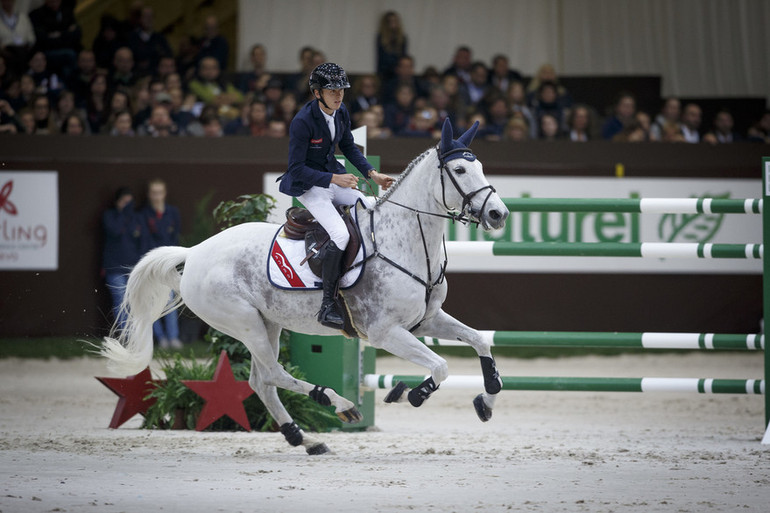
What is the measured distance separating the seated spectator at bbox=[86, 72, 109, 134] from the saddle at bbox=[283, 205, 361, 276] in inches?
293

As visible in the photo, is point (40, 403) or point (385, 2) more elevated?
point (385, 2)

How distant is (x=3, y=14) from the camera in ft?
45.3

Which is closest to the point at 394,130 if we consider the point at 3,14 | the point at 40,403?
the point at 3,14

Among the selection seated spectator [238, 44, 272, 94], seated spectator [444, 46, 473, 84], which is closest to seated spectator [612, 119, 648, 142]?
seated spectator [444, 46, 473, 84]

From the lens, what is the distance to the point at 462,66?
Result: 14539mm

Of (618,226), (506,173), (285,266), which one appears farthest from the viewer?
(506,173)

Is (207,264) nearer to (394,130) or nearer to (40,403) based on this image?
(40,403)

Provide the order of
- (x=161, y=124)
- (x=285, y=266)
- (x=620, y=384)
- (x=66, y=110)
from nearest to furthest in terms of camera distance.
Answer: (x=285, y=266) < (x=620, y=384) < (x=161, y=124) < (x=66, y=110)

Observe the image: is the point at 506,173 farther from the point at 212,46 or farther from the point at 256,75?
the point at 212,46

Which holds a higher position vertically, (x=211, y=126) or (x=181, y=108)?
(x=181, y=108)

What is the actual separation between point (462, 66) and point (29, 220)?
20.0ft

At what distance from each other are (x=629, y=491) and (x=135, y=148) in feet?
28.8

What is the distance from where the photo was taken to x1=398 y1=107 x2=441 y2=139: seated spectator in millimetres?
12984

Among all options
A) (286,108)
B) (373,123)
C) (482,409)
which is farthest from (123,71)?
(482,409)
